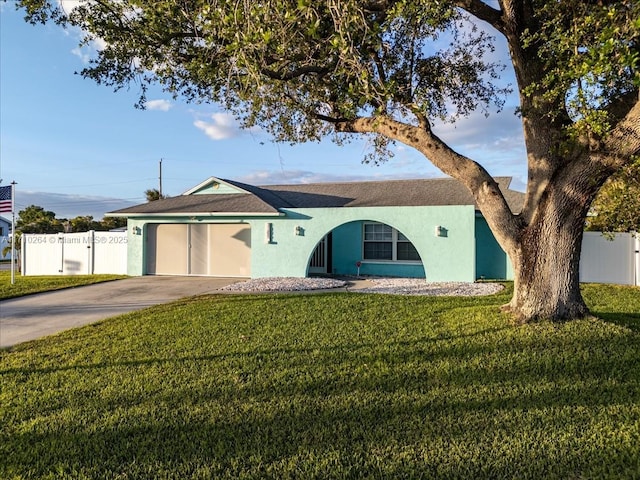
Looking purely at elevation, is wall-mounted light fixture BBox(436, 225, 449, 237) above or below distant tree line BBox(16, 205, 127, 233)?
below

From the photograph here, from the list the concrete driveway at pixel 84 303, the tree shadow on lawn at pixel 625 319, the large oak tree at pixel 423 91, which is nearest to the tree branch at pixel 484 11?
the large oak tree at pixel 423 91

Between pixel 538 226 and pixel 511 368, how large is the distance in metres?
2.87

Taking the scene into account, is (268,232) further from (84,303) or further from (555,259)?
(555,259)

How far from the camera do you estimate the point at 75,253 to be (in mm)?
18578

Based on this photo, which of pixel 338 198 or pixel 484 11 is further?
pixel 338 198

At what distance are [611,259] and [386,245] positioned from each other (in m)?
7.37

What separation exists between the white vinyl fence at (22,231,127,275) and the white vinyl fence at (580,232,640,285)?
1709cm

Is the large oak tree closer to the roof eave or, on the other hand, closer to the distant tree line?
the roof eave

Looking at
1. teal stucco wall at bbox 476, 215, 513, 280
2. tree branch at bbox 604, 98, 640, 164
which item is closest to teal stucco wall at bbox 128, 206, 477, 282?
teal stucco wall at bbox 476, 215, 513, 280

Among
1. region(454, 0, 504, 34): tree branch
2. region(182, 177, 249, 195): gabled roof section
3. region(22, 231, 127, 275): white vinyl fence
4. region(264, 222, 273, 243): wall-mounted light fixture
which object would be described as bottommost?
region(22, 231, 127, 275): white vinyl fence

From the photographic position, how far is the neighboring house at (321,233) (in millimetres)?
13867

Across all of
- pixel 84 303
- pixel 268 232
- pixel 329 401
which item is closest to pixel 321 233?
pixel 268 232

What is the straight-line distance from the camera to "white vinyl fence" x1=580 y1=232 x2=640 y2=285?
44.5 feet

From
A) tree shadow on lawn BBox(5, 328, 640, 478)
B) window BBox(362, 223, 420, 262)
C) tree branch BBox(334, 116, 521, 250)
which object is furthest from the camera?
window BBox(362, 223, 420, 262)
